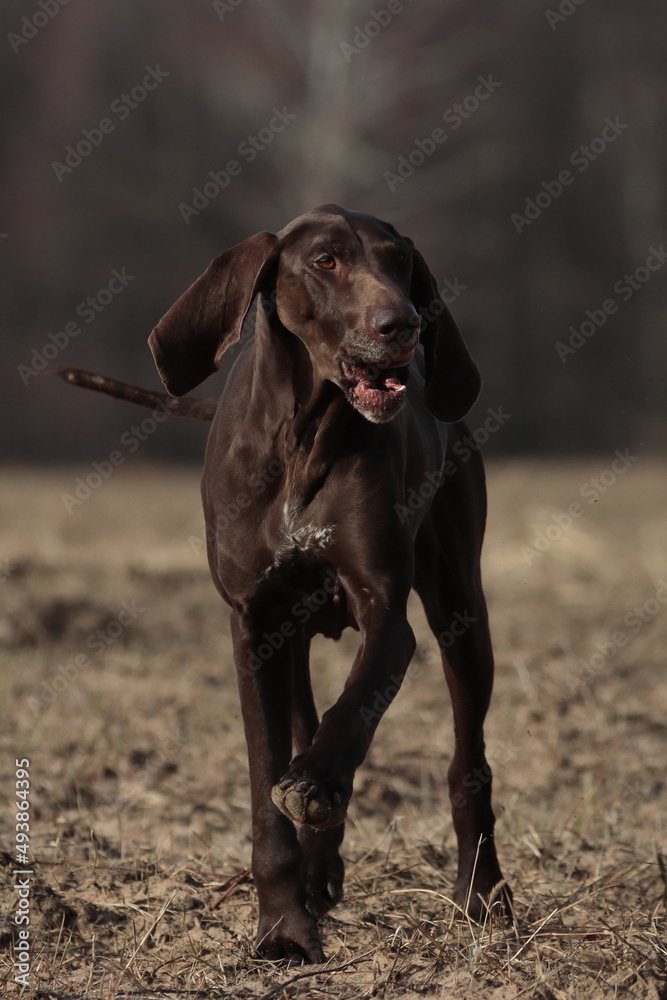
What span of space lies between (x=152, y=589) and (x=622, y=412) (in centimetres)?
1900

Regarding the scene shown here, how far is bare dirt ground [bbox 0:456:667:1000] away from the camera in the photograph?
3.44m
